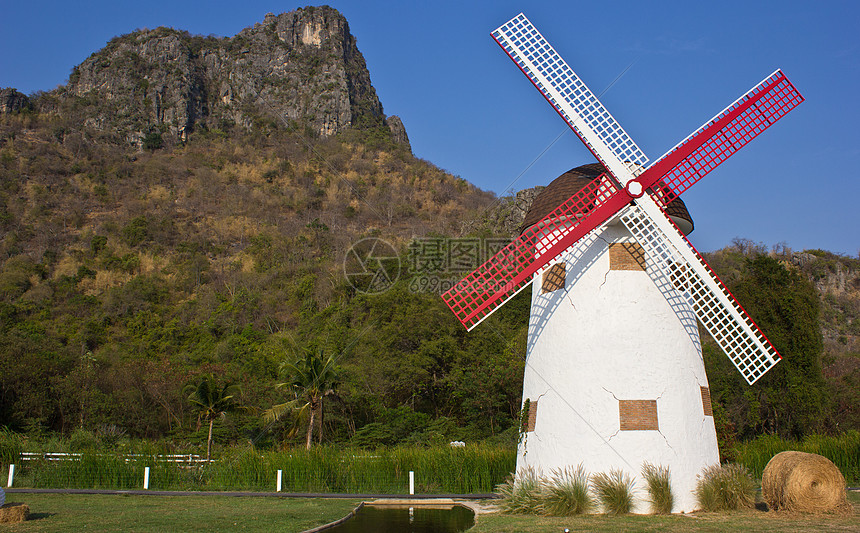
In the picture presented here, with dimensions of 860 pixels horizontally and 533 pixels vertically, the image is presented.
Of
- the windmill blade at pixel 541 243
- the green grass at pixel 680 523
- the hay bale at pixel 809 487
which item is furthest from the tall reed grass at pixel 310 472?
the hay bale at pixel 809 487

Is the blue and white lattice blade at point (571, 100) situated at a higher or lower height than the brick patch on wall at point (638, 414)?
higher

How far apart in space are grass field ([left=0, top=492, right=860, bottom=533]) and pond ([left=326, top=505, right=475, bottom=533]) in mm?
365

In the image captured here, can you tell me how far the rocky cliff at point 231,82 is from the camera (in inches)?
3551

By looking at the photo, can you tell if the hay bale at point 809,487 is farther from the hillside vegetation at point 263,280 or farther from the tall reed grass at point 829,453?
the tall reed grass at point 829,453

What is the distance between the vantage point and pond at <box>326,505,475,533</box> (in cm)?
1045

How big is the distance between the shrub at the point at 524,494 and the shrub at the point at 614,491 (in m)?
0.99

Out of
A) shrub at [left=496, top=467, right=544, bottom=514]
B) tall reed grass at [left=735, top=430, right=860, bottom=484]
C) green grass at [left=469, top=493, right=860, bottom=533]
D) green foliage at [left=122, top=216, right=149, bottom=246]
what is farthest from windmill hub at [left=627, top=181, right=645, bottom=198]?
green foliage at [left=122, top=216, right=149, bottom=246]

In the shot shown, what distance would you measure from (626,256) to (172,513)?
9.39 m

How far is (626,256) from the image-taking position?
466 inches

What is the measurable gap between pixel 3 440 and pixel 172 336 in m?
22.0

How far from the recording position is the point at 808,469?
10.5 metres

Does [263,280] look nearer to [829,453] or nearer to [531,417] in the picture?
[531,417]

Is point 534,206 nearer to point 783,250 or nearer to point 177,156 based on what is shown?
point 783,250

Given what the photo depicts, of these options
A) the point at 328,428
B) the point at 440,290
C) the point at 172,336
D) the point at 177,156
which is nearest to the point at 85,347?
the point at 172,336
